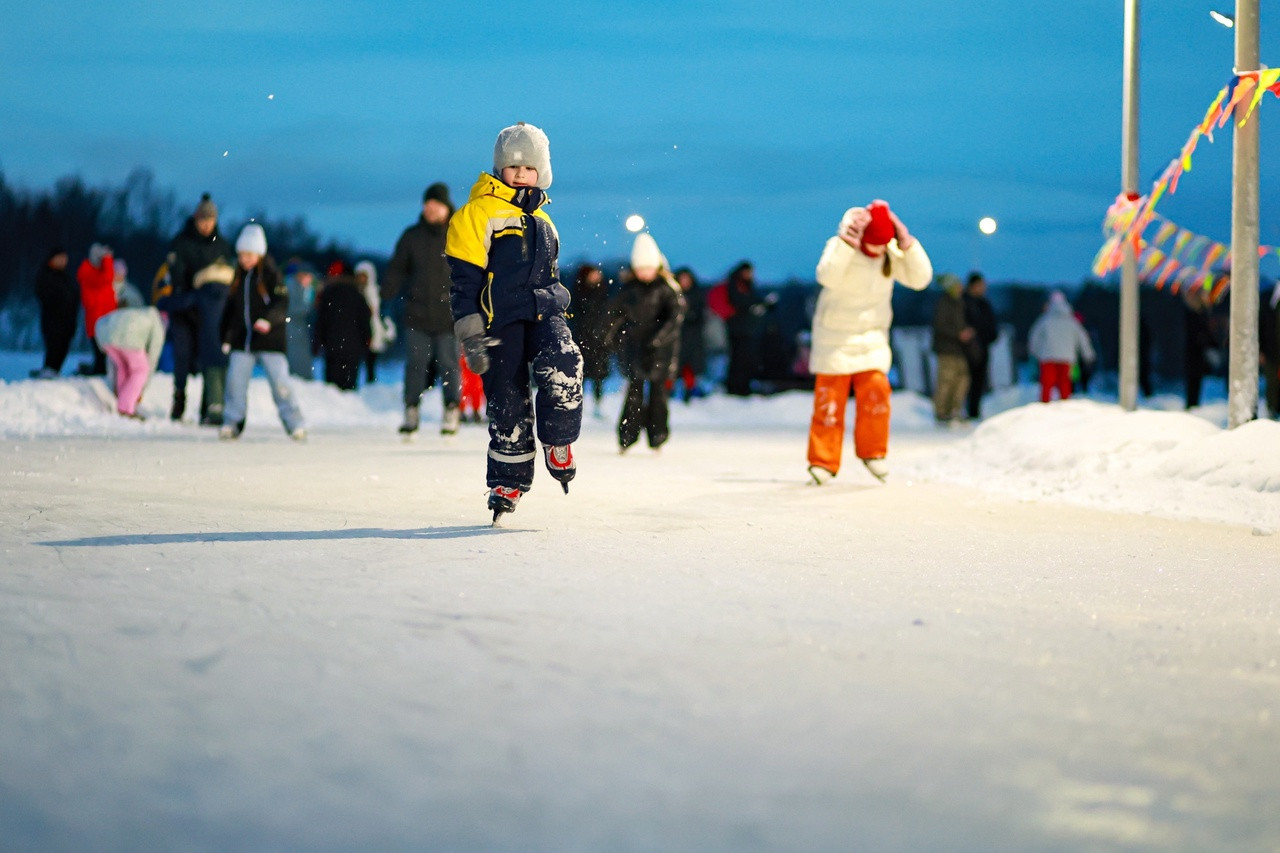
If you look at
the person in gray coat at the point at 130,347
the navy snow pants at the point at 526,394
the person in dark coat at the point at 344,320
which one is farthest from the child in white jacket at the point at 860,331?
the person in dark coat at the point at 344,320

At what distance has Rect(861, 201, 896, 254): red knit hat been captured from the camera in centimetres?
928

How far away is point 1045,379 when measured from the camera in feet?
68.3

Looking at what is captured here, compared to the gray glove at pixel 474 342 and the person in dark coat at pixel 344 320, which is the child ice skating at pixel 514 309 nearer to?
the gray glove at pixel 474 342

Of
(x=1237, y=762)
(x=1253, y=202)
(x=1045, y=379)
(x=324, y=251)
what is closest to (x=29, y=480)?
(x=1237, y=762)

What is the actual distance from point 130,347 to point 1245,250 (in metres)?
11.0

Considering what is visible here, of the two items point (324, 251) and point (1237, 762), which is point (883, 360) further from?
point (324, 251)

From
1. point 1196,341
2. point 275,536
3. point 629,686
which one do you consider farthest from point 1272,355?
point 629,686

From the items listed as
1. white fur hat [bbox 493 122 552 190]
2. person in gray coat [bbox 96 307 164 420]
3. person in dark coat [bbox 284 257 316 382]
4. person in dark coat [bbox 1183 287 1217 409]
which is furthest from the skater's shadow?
person in dark coat [bbox 1183 287 1217 409]

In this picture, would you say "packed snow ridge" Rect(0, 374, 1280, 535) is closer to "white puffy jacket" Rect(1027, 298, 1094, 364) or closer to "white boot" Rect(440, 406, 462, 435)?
"white boot" Rect(440, 406, 462, 435)

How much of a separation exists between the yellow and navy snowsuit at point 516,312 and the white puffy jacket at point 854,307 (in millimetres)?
3198

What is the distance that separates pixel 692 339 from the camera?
2239cm

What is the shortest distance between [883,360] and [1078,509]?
6.46ft

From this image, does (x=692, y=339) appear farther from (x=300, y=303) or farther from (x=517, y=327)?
(x=517, y=327)

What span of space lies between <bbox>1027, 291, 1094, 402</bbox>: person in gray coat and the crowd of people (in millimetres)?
29
